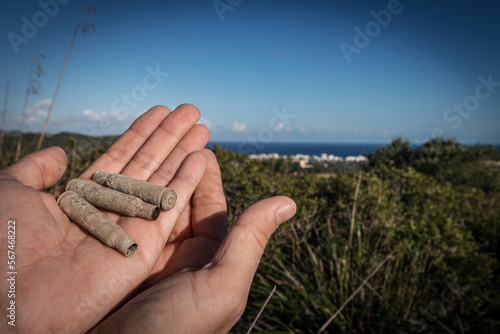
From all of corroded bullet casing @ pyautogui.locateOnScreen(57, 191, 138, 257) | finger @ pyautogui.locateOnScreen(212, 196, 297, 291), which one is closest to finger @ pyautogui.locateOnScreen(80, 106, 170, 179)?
corroded bullet casing @ pyautogui.locateOnScreen(57, 191, 138, 257)

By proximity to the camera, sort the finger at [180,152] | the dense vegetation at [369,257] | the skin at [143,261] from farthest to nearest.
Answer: the dense vegetation at [369,257] < the finger at [180,152] < the skin at [143,261]

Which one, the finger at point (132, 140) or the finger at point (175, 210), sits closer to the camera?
the finger at point (175, 210)

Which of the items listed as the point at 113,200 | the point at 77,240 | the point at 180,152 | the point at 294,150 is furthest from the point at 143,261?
the point at 294,150

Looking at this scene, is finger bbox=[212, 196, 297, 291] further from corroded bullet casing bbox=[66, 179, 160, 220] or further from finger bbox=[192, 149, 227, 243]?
corroded bullet casing bbox=[66, 179, 160, 220]

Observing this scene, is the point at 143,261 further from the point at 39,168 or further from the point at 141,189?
the point at 39,168

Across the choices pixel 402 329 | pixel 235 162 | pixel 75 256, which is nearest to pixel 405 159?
pixel 235 162

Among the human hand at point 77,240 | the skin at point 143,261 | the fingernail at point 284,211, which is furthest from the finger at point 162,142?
the fingernail at point 284,211

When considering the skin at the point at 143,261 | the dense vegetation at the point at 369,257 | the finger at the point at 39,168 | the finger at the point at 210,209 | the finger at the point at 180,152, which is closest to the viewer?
the skin at the point at 143,261

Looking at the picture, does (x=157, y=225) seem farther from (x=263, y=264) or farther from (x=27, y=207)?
(x=263, y=264)

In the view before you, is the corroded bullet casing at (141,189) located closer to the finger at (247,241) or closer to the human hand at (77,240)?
the human hand at (77,240)
